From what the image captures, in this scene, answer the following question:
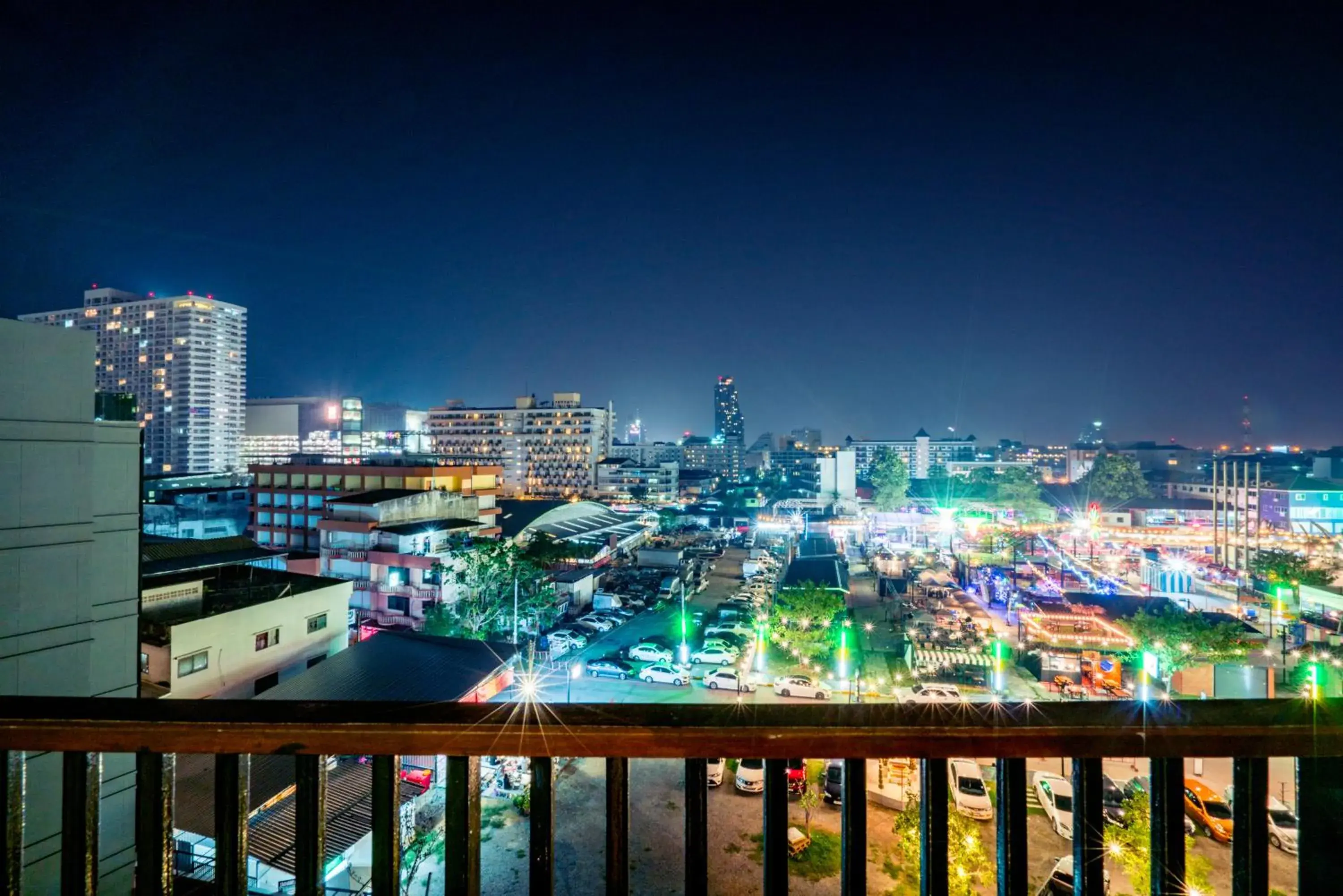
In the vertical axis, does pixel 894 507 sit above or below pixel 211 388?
below

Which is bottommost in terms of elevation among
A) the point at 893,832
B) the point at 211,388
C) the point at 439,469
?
the point at 893,832

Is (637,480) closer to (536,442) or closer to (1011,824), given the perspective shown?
(536,442)

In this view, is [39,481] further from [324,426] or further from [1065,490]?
[324,426]

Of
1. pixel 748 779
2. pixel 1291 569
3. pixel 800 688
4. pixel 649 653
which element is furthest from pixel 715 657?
pixel 1291 569

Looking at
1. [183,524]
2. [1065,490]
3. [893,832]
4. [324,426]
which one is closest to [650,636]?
[893,832]

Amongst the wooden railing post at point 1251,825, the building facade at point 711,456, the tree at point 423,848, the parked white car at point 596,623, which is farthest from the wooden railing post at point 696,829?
the building facade at point 711,456

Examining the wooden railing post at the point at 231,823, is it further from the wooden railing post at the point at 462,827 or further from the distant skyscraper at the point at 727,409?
the distant skyscraper at the point at 727,409

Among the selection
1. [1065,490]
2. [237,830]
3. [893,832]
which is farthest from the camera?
[1065,490]
